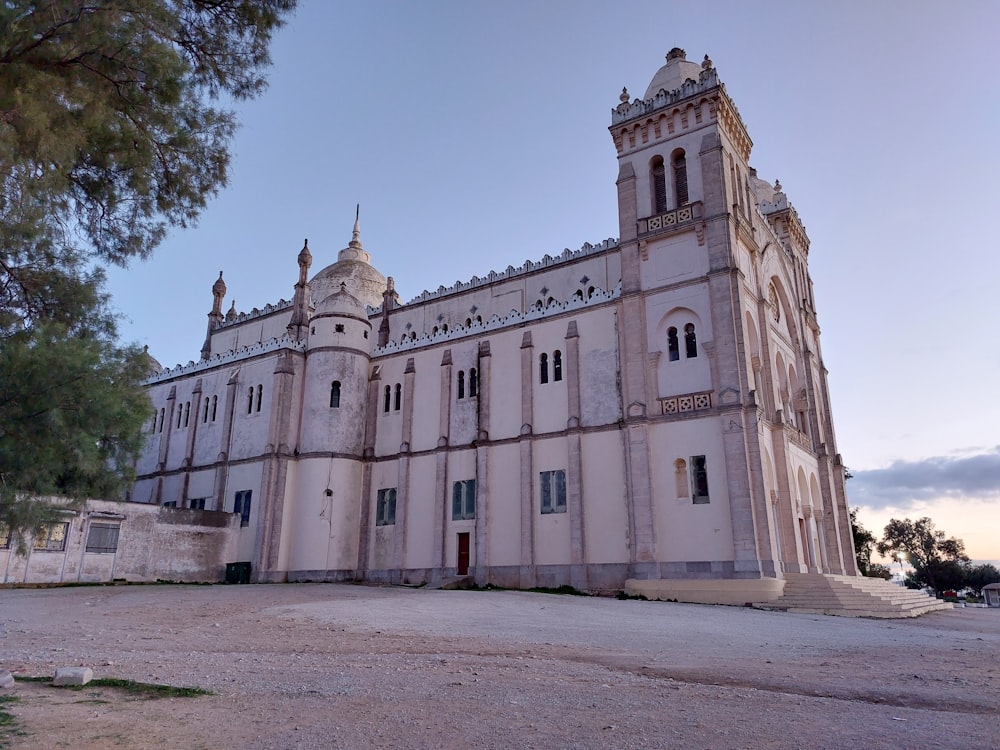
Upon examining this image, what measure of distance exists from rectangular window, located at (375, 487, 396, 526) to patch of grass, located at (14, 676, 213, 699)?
85.3 feet

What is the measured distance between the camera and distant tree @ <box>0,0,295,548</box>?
7797 millimetres

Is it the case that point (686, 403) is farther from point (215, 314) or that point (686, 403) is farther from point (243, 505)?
point (215, 314)

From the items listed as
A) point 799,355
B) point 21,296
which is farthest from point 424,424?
point 21,296

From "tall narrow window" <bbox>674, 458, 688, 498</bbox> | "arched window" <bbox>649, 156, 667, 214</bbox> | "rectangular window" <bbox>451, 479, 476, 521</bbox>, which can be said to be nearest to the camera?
"tall narrow window" <bbox>674, 458, 688, 498</bbox>

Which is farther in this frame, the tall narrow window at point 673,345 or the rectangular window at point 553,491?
the rectangular window at point 553,491

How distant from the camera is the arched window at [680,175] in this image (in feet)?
99.8

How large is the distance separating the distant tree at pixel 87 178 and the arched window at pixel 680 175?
23570 millimetres

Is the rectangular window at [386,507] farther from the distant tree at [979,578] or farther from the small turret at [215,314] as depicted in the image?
the distant tree at [979,578]

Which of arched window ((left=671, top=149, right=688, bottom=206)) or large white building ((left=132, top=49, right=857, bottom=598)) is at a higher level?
arched window ((left=671, top=149, right=688, bottom=206))

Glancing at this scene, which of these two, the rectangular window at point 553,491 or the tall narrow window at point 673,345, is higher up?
the tall narrow window at point 673,345

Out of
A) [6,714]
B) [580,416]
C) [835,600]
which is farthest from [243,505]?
[6,714]

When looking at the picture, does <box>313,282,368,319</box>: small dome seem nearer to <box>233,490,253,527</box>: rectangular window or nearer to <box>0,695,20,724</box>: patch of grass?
<box>233,490,253,527</box>: rectangular window

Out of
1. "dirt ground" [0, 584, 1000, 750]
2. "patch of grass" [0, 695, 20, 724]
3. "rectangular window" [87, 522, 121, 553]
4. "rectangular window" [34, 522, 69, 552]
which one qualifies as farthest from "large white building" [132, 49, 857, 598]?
"patch of grass" [0, 695, 20, 724]

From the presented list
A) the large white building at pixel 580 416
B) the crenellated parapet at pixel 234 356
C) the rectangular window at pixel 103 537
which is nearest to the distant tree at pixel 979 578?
the large white building at pixel 580 416
